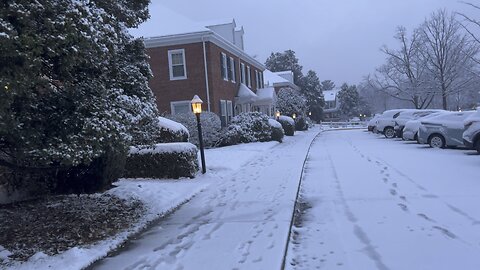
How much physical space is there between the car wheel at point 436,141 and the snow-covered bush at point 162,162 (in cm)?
1045

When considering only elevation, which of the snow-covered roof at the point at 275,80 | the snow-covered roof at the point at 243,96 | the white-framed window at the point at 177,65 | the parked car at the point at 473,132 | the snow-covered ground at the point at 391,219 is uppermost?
the snow-covered roof at the point at 275,80

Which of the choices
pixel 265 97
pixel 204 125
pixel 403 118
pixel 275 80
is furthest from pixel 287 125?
pixel 275 80

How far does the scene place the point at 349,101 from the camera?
8950 cm

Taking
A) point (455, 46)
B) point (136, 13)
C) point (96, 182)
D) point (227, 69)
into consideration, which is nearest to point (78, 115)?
point (136, 13)

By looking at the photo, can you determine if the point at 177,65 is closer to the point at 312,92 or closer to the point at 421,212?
the point at 421,212

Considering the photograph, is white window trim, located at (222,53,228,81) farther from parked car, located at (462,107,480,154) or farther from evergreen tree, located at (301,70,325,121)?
evergreen tree, located at (301,70,325,121)

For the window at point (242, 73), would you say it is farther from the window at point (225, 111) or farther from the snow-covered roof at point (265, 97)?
the window at point (225, 111)

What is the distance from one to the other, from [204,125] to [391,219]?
15282 mm

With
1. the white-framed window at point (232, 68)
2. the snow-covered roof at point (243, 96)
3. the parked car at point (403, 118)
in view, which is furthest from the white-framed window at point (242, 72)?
the parked car at point (403, 118)

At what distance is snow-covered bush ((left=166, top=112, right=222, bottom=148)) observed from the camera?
20938 mm

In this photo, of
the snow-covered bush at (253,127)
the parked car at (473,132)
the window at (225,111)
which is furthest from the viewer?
the window at (225,111)

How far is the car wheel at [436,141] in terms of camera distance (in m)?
17.9

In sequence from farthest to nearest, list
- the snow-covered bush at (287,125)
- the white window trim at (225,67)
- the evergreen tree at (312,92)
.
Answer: the evergreen tree at (312,92), the snow-covered bush at (287,125), the white window trim at (225,67)

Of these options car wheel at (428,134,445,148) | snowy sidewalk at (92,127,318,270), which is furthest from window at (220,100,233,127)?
snowy sidewalk at (92,127,318,270)
